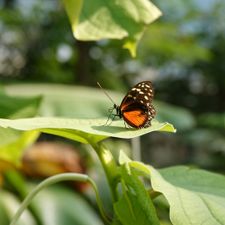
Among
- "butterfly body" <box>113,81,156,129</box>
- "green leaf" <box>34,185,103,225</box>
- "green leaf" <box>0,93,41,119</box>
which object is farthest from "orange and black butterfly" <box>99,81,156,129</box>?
"green leaf" <box>34,185,103,225</box>

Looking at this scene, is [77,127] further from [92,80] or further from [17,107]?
[92,80]

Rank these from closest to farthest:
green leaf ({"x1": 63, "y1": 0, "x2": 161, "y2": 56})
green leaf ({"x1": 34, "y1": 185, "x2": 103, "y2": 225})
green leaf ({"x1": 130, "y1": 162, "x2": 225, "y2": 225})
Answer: green leaf ({"x1": 130, "y1": 162, "x2": 225, "y2": 225}) < green leaf ({"x1": 63, "y1": 0, "x2": 161, "y2": 56}) < green leaf ({"x1": 34, "y1": 185, "x2": 103, "y2": 225})

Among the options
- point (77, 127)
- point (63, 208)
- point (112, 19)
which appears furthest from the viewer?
point (63, 208)

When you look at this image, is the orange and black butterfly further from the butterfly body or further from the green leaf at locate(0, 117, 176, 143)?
the green leaf at locate(0, 117, 176, 143)

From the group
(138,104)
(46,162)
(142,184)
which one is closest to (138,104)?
(138,104)

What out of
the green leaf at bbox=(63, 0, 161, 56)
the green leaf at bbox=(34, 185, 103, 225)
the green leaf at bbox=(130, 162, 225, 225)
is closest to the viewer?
the green leaf at bbox=(130, 162, 225, 225)

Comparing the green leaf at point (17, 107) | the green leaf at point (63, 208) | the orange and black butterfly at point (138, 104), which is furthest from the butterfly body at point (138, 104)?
the green leaf at point (63, 208)
